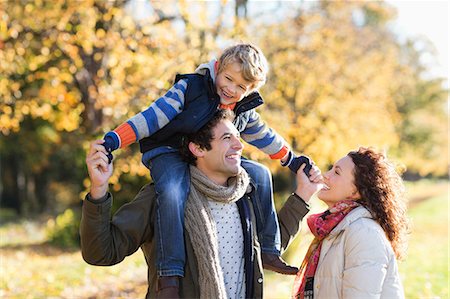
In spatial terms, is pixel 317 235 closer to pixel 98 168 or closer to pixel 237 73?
pixel 237 73

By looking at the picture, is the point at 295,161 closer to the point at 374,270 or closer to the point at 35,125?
the point at 374,270

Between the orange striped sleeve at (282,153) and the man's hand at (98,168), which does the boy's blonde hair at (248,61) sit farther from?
the man's hand at (98,168)

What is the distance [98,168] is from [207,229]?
1.73 ft

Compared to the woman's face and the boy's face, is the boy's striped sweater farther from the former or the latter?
the woman's face

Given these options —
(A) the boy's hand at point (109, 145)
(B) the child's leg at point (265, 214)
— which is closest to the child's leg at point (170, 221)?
(A) the boy's hand at point (109, 145)

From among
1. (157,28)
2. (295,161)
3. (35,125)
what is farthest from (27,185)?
(295,161)

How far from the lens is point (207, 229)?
2.56m

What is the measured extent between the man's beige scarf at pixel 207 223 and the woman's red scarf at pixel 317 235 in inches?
16.1

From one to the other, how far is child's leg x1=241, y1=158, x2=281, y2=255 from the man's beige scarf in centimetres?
18

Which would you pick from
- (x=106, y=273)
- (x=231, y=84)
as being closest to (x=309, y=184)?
(x=231, y=84)

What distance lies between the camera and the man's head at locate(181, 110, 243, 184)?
268cm

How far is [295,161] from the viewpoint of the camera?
3.19 m

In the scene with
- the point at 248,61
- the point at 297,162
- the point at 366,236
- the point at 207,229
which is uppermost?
the point at 248,61

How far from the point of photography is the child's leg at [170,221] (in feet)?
8.27
